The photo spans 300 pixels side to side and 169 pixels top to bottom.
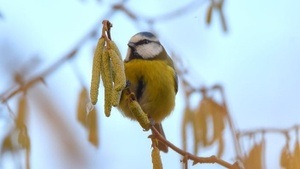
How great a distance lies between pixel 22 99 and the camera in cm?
125

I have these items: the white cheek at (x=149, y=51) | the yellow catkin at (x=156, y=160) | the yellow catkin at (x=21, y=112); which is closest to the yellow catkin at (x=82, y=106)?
the yellow catkin at (x=21, y=112)

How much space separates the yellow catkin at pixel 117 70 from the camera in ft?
2.99

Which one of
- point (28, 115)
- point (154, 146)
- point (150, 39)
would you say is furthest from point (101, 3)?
point (154, 146)

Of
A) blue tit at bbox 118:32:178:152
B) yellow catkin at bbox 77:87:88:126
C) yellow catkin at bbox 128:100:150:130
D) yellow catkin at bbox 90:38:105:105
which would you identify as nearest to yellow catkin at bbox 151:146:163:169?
yellow catkin at bbox 128:100:150:130

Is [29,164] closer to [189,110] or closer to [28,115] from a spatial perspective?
[28,115]

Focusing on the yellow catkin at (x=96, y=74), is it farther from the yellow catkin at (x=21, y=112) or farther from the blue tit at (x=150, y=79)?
the blue tit at (x=150, y=79)

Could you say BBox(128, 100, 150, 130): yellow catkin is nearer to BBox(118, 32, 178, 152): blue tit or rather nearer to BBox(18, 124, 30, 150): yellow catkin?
BBox(18, 124, 30, 150): yellow catkin

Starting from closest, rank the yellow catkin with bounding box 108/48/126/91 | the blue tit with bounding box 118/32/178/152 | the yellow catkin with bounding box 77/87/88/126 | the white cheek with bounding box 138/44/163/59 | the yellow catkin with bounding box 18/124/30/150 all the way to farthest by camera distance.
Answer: the yellow catkin with bounding box 108/48/126/91
the yellow catkin with bounding box 18/124/30/150
the yellow catkin with bounding box 77/87/88/126
the blue tit with bounding box 118/32/178/152
the white cheek with bounding box 138/44/163/59

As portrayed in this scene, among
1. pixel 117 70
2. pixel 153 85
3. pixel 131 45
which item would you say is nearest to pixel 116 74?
pixel 117 70

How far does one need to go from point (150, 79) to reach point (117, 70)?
827 mm

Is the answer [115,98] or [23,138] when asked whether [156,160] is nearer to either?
[115,98]

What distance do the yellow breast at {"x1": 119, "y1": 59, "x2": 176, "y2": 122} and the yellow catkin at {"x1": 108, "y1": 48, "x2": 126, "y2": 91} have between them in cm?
75

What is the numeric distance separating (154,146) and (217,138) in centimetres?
36

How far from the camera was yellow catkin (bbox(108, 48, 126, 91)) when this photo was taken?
0.91 m
